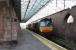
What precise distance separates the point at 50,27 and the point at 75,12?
13.7 meters

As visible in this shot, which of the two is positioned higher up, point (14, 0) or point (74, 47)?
point (14, 0)

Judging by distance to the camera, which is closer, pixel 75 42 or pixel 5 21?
pixel 75 42

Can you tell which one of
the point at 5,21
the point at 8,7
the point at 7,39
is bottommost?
Result: the point at 7,39

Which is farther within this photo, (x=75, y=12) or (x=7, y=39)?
(x=7, y=39)

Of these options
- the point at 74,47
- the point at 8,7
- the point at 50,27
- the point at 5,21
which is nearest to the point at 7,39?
the point at 5,21

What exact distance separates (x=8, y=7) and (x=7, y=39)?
3307 millimetres

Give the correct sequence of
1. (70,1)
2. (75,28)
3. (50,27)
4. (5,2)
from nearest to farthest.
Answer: (75,28) < (5,2) < (50,27) < (70,1)

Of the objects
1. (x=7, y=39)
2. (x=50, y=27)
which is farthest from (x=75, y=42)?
(x=50, y=27)

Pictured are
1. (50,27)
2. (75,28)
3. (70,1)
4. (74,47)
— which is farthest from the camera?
(70,1)

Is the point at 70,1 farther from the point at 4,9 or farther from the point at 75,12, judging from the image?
the point at 75,12

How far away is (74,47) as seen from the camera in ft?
42.7

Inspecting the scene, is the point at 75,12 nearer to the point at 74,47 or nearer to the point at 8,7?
the point at 74,47

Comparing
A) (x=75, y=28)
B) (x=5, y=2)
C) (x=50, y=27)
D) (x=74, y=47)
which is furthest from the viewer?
(x=50, y=27)

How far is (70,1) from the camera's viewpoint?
28.2m
